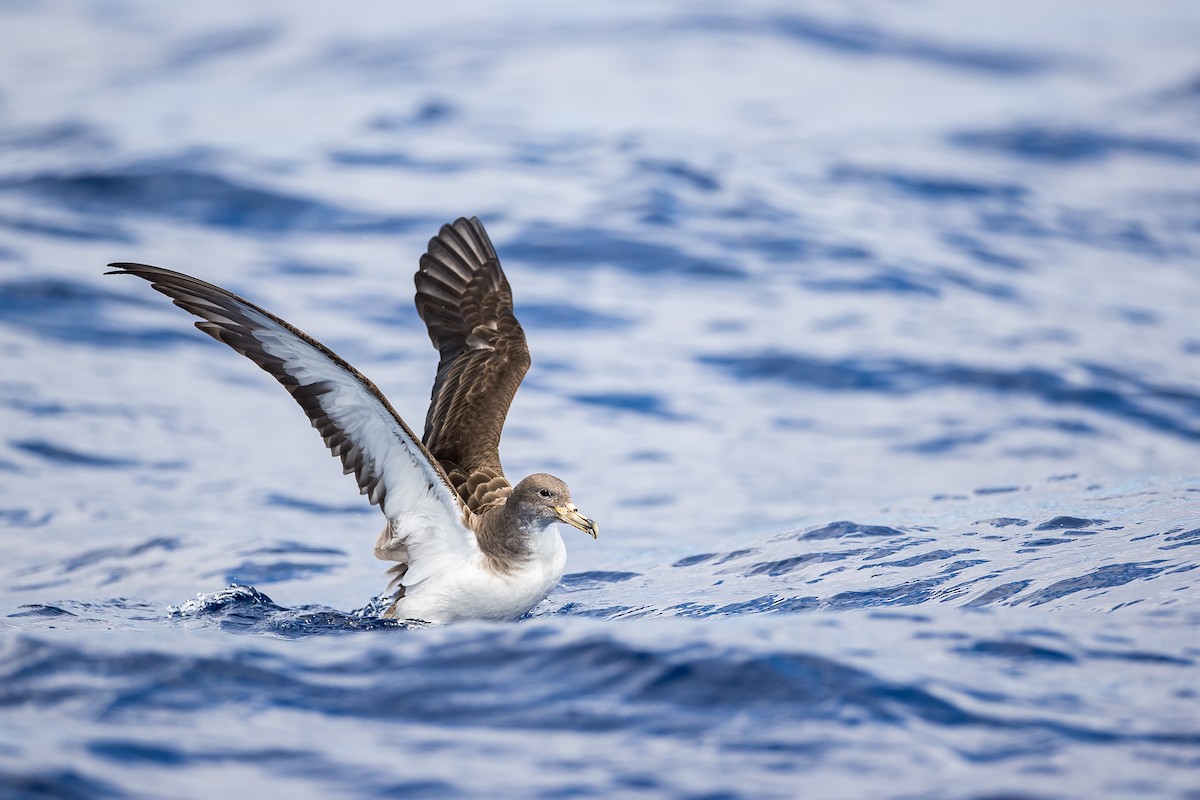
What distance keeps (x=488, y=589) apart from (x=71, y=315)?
880cm

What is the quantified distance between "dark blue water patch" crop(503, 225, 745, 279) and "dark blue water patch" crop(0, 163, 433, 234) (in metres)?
1.59

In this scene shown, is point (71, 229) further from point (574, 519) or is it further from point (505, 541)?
point (574, 519)

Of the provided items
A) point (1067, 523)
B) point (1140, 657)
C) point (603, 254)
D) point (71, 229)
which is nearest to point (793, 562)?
point (1067, 523)

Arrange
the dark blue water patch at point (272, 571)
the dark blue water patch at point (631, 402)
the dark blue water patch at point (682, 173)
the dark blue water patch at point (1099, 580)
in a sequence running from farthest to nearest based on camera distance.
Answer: the dark blue water patch at point (682, 173) → the dark blue water patch at point (631, 402) → the dark blue water patch at point (272, 571) → the dark blue water patch at point (1099, 580)

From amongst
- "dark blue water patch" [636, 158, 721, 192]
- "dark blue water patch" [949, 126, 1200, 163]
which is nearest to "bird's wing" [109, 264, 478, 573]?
"dark blue water patch" [636, 158, 721, 192]

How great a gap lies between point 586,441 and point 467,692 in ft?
22.5

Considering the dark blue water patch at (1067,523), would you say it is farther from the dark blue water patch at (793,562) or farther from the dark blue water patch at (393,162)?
the dark blue water patch at (393,162)

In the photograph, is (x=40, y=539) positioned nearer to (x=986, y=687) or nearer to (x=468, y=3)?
(x=986, y=687)

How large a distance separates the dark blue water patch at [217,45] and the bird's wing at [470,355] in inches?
693

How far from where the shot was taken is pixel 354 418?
7.35m

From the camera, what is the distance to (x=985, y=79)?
24203 millimetres

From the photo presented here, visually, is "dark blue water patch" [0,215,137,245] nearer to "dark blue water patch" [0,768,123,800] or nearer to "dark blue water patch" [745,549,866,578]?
"dark blue water patch" [745,549,866,578]

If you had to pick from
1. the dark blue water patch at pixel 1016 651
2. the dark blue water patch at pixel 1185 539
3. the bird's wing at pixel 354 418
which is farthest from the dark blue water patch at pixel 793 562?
the dark blue water patch at pixel 1016 651

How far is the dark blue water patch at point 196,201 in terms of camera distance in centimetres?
1775
